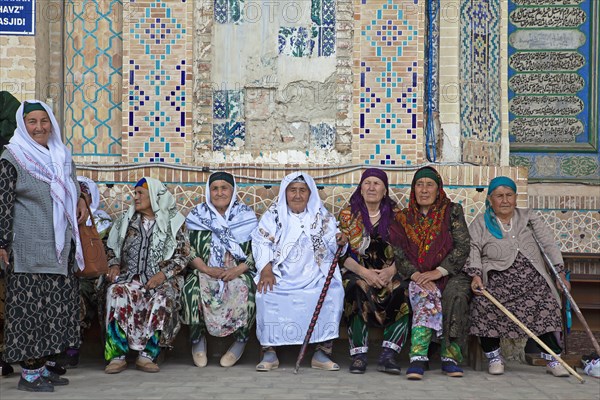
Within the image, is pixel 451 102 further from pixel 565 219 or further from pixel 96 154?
pixel 96 154

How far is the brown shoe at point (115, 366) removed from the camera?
22.5ft

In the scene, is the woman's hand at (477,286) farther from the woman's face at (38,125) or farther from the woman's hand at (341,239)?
the woman's face at (38,125)

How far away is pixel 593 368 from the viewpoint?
23.0 ft

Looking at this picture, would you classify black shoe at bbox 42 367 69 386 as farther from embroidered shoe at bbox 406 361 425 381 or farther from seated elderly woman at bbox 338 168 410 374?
embroidered shoe at bbox 406 361 425 381

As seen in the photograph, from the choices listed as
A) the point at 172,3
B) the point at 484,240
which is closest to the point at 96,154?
the point at 172,3

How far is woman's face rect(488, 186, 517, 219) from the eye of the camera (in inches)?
288

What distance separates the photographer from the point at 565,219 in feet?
32.2

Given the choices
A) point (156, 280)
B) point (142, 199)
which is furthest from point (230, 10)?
point (156, 280)

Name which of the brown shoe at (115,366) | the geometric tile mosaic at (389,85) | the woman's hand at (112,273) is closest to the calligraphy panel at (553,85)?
the geometric tile mosaic at (389,85)

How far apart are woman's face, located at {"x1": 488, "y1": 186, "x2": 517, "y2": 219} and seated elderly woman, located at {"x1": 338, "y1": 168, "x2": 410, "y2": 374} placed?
0.68 metres

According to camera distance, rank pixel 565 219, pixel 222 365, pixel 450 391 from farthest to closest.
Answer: pixel 565 219, pixel 222 365, pixel 450 391

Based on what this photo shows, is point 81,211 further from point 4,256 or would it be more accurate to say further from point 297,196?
point 297,196

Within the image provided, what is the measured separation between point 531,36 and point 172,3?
3.47 meters

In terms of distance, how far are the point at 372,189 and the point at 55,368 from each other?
7.88 ft
